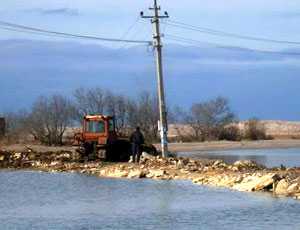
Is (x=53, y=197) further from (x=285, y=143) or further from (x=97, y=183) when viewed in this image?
(x=285, y=143)

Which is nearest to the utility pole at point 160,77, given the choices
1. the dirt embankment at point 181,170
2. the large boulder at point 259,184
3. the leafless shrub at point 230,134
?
the dirt embankment at point 181,170

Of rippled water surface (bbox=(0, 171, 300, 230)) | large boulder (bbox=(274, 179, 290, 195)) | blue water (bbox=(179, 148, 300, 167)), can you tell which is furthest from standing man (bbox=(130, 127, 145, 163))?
large boulder (bbox=(274, 179, 290, 195))

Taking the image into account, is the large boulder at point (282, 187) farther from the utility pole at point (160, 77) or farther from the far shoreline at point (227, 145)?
the far shoreline at point (227, 145)

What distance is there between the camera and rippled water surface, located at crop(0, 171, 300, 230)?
19.6 m

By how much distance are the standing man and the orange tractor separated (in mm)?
1356

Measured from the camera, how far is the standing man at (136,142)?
37.8 m

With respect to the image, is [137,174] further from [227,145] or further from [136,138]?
[227,145]

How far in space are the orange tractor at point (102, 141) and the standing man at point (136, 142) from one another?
1356 mm

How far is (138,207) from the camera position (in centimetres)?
2328

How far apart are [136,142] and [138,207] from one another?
1469 cm

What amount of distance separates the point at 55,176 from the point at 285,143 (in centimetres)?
5387

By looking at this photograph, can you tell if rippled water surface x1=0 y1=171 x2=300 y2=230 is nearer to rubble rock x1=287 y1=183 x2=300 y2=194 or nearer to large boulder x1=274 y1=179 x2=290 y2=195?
large boulder x1=274 y1=179 x2=290 y2=195

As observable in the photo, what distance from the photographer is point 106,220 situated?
67.3 feet

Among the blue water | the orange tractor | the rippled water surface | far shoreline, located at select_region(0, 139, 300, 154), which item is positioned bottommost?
the rippled water surface
